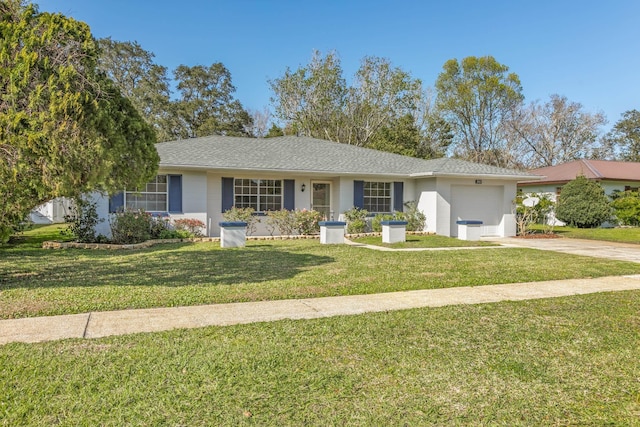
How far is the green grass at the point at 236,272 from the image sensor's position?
20.4 ft

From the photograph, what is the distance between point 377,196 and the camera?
57.9 ft

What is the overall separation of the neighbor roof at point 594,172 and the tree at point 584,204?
125cm

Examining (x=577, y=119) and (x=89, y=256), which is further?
(x=577, y=119)

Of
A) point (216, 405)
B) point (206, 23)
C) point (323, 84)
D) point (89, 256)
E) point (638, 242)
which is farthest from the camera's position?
point (323, 84)

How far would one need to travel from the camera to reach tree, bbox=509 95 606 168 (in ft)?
136

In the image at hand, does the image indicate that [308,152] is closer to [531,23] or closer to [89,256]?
[89,256]

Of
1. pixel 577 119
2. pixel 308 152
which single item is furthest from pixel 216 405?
pixel 577 119

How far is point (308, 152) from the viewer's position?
18750 millimetres

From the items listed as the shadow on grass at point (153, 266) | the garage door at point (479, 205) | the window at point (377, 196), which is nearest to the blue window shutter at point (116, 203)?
the shadow on grass at point (153, 266)

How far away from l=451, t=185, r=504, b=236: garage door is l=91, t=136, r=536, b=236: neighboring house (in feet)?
0.14

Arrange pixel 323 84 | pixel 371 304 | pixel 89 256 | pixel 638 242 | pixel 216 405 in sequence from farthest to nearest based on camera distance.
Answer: pixel 323 84
pixel 638 242
pixel 89 256
pixel 371 304
pixel 216 405

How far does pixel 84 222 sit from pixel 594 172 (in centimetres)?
2643

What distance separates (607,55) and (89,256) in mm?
24675

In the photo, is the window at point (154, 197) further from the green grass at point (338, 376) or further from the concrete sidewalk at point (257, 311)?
the green grass at point (338, 376)
